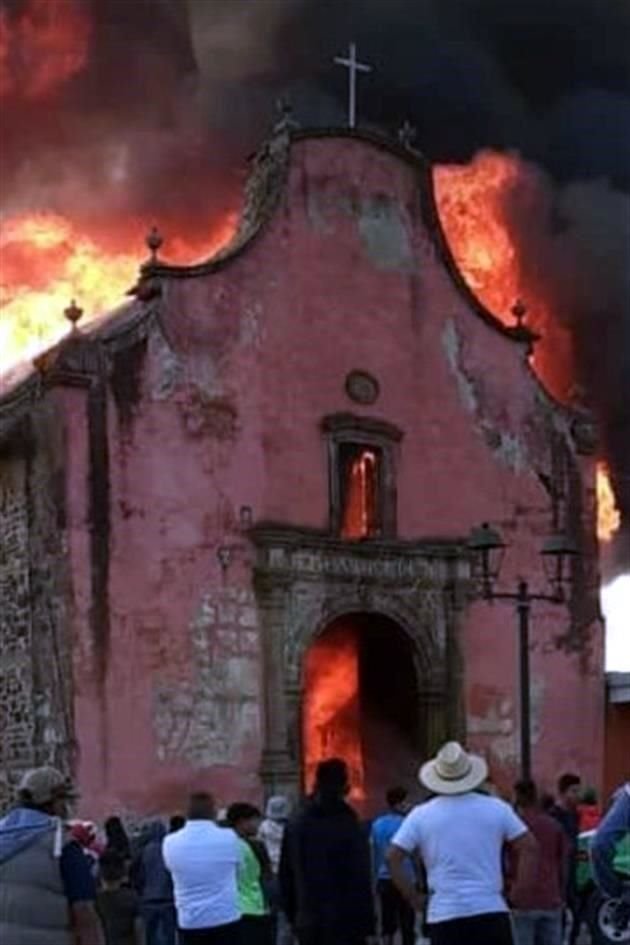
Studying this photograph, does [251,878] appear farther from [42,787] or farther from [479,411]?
[479,411]

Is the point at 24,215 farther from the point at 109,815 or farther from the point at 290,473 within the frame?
the point at 109,815

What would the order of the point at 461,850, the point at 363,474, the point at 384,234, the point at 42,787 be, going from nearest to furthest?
1. the point at 42,787
2. the point at 461,850
3. the point at 363,474
4. the point at 384,234

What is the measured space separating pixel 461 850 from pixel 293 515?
1818cm

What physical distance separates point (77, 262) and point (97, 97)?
10.2 ft

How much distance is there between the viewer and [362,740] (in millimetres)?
29281

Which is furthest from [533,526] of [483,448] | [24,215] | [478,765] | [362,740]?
[478,765]

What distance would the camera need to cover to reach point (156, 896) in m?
15.3

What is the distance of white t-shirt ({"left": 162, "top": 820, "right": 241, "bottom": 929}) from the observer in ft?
35.5

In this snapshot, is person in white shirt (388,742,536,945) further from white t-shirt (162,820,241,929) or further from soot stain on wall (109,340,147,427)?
soot stain on wall (109,340,147,427)

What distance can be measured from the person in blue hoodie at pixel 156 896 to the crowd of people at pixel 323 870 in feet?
3.90

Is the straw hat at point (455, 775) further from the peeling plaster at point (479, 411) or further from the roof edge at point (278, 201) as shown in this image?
the peeling plaster at point (479, 411)

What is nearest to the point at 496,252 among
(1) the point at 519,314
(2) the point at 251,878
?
(1) the point at 519,314

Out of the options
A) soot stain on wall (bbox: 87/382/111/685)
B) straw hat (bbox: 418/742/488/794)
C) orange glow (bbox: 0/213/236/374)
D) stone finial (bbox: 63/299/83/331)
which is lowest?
straw hat (bbox: 418/742/488/794)

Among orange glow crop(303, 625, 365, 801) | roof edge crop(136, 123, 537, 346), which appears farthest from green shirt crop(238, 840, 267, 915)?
orange glow crop(303, 625, 365, 801)
